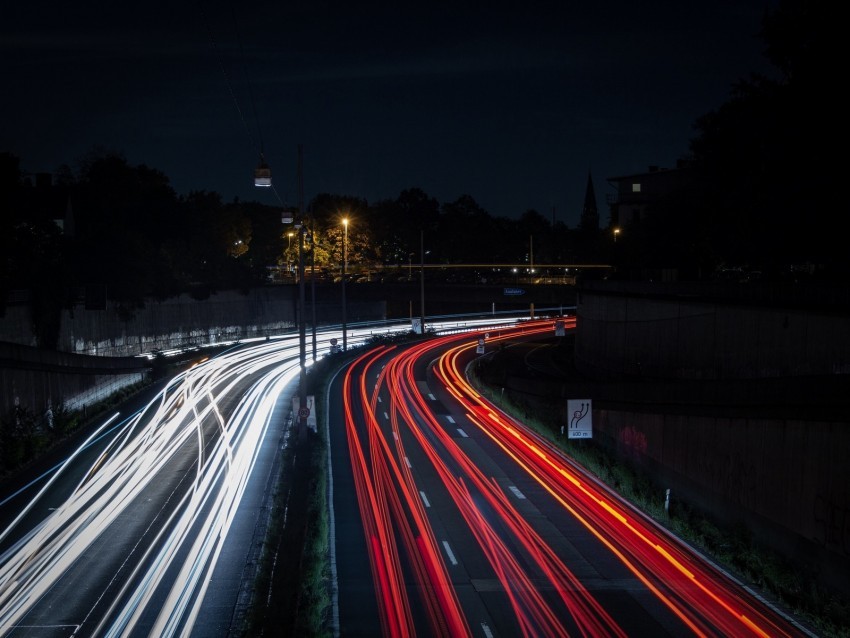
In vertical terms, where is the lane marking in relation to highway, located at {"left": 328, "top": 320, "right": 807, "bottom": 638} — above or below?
below

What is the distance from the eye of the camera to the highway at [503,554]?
53.3ft

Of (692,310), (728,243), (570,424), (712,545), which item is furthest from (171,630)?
(728,243)

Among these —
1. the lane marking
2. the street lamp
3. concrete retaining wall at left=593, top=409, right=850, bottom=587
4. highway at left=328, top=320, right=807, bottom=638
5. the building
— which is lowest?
the lane marking

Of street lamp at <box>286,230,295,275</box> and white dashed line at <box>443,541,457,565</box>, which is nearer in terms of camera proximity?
white dashed line at <box>443,541,457,565</box>

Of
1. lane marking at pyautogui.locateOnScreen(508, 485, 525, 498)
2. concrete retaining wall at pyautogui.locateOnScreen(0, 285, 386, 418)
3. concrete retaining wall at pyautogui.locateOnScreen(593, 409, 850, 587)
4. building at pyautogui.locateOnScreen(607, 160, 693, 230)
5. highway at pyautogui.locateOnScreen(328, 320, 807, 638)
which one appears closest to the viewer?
highway at pyautogui.locateOnScreen(328, 320, 807, 638)

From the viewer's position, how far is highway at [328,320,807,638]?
16.2 metres

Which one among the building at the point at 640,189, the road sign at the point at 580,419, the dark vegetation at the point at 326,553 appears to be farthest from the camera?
the building at the point at 640,189

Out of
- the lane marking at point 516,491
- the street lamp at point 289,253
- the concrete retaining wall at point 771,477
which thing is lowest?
the lane marking at point 516,491

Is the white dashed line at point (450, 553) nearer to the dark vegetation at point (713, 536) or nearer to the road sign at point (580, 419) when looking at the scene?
the dark vegetation at point (713, 536)

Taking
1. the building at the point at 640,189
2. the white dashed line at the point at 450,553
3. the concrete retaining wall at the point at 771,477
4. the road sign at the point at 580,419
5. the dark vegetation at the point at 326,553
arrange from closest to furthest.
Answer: the dark vegetation at the point at 326,553
the concrete retaining wall at the point at 771,477
the white dashed line at the point at 450,553
the road sign at the point at 580,419
the building at the point at 640,189

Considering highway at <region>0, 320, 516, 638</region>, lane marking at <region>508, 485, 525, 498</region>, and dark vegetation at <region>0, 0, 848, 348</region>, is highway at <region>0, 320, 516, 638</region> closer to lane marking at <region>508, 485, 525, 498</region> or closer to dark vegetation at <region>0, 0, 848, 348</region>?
lane marking at <region>508, 485, 525, 498</region>

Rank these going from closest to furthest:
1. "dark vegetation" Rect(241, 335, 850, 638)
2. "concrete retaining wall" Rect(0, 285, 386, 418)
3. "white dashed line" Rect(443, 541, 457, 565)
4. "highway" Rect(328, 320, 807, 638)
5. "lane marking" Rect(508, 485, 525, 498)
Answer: "dark vegetation" Rect(241, 335, 850, 638), "highway" Rect(328, 320, 807, 638), "white dashed line" Rect(443, 541, 457, 565), "lane marking" Rect(508, 485, 525, 498), "concrete retaining wall" Rect(0, 285, 386, 418)

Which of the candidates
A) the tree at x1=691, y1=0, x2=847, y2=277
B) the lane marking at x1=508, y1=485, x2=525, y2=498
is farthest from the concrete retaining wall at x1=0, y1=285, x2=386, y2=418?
the tree at x1=691, y1=0, x2=847, y2=277

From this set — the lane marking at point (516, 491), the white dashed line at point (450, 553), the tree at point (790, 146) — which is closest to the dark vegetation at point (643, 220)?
the tree at point (790, 146)
